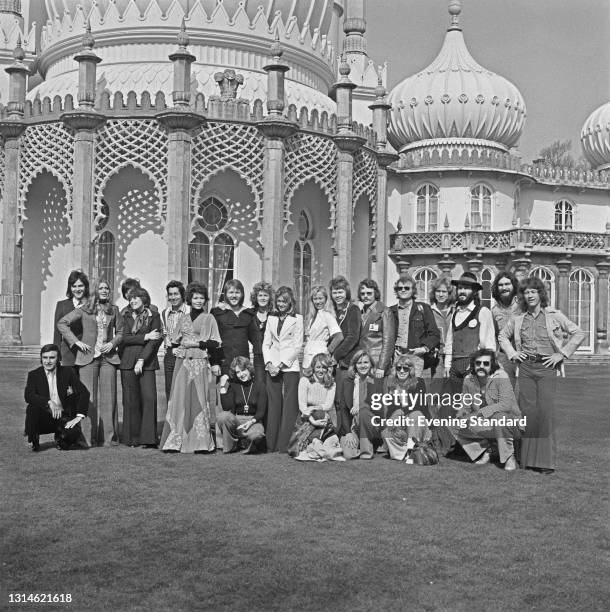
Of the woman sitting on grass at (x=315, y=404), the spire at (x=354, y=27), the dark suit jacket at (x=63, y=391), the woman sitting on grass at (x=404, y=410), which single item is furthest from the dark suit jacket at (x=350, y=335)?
the spire at (x=354, y=27)

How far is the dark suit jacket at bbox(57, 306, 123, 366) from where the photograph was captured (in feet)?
27.8

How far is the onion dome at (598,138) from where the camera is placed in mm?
33281

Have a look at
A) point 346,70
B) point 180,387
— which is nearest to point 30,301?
point 346,70

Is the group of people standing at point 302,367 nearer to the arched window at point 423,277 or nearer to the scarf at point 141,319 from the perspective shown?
the scarf at point 141,319

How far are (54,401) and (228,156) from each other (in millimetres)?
13537

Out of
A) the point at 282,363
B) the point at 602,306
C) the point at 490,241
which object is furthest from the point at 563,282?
the point at 282,363

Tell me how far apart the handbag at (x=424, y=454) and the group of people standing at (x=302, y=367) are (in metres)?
0.06

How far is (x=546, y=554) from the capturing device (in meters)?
5.15

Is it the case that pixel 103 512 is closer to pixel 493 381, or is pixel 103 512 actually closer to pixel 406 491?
pixel 406 491

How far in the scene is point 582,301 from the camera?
28.9m

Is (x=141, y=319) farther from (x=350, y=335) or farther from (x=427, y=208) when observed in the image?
(x=427, y=208)

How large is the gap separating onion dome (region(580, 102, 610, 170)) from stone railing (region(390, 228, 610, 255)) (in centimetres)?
634

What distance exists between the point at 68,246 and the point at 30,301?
1.85 m

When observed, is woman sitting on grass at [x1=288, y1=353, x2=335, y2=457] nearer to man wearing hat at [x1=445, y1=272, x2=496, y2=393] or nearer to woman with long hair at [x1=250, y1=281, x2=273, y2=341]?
woman with long hair at [x1=250, y1=281, x2=273, y2=341]
